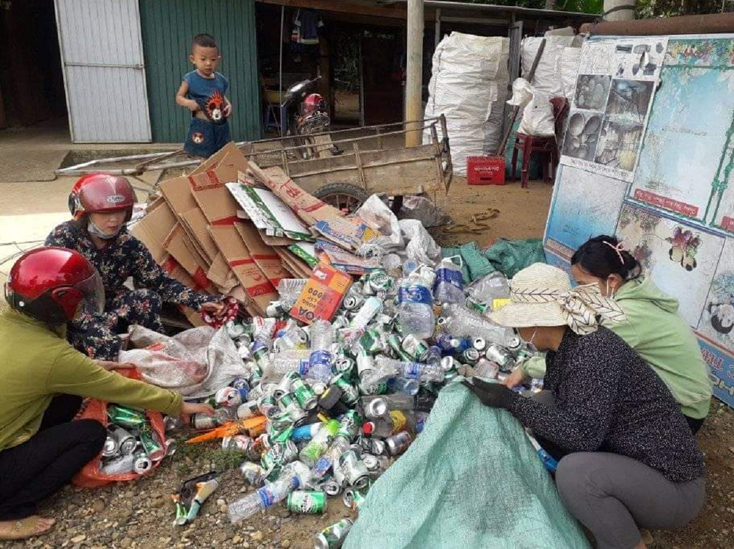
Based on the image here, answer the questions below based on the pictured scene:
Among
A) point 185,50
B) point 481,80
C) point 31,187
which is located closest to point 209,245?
point 31,187

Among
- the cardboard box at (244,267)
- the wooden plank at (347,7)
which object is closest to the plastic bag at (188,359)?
the cardboard box at (244,267)

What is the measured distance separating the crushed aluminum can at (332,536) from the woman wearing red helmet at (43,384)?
1.02m

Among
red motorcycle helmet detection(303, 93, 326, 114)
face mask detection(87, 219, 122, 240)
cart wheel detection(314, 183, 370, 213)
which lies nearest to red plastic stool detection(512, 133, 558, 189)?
red motorcycle helmet detection(303, 93, 326, 114)

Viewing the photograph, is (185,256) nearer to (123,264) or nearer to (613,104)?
(123,264)

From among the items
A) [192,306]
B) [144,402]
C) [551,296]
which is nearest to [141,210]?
[192,306]

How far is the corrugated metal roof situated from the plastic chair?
4.97 m

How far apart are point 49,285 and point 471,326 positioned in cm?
255

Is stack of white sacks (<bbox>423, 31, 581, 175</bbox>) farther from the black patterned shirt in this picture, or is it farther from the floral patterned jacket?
the black patterned shirt

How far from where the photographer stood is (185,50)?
10.1m

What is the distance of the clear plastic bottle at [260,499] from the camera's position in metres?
2.57

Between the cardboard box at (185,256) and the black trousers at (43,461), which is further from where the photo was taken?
the cardboard box at (185,256)

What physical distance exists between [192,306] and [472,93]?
6.57m

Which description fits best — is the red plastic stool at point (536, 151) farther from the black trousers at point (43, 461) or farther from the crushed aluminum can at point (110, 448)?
the black trousers at point (43, 461)

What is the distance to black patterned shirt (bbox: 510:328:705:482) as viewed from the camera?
Result: 1.98 metres
